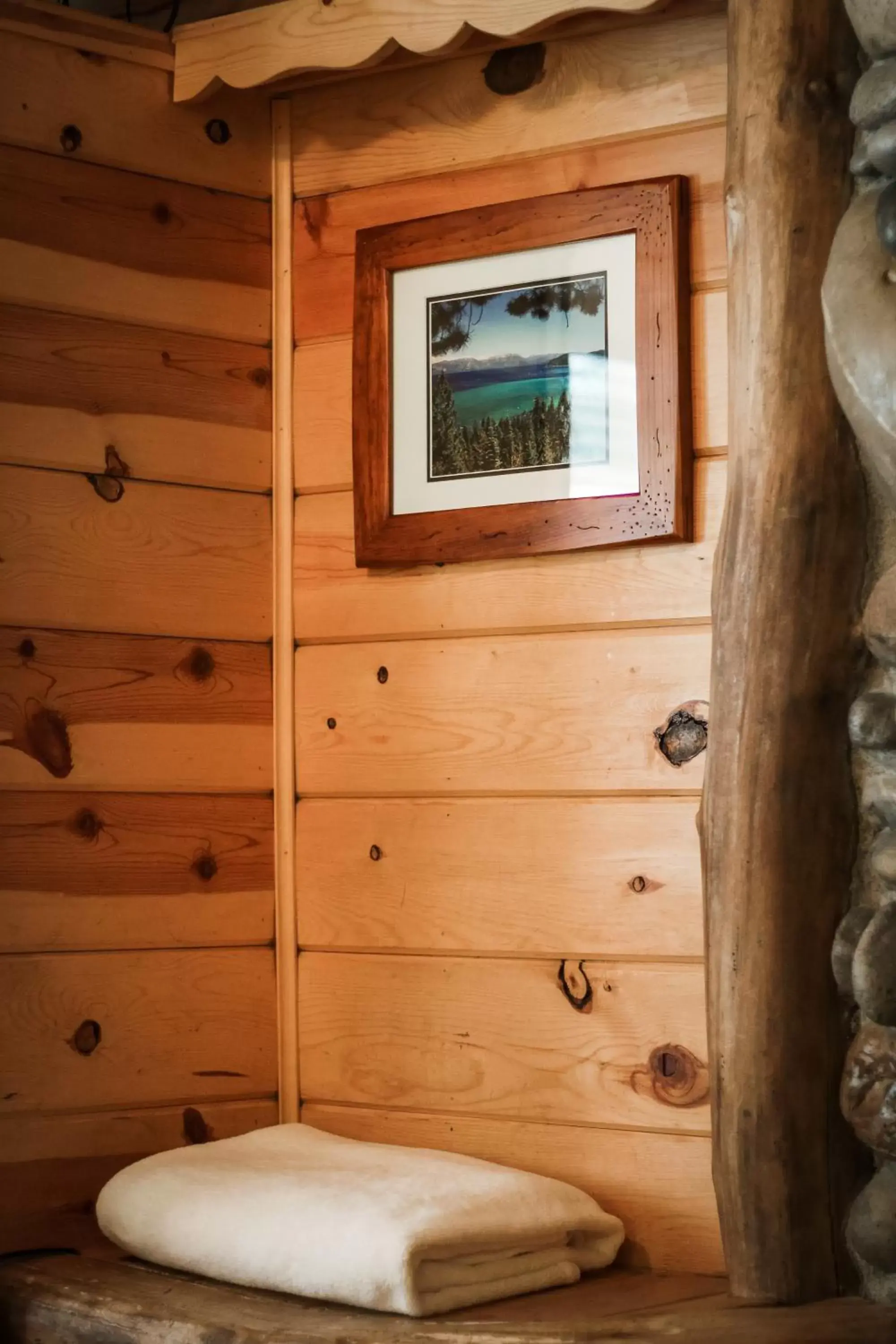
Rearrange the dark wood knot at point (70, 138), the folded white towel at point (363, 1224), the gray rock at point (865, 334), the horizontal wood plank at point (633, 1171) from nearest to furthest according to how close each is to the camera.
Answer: the gray rock at point (865, 334) < the folded white towel at point (363, 1224) < the horizontal wood plank at point (633, 1171) < the dark wood knot at point (70, 138)

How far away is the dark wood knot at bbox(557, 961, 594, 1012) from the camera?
1762 millimetres

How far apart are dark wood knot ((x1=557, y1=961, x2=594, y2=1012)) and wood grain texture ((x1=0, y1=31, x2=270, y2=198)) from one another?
3.45 ft

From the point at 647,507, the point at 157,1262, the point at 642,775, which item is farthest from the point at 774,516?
the point at 157,1262

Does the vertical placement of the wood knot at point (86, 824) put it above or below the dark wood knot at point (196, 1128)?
above

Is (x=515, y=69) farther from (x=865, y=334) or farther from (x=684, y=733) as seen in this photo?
(x=684, y=733)

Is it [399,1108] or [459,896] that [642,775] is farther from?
[399,1108]

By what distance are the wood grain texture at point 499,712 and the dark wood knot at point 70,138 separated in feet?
2.19

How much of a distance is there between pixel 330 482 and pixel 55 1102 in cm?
81

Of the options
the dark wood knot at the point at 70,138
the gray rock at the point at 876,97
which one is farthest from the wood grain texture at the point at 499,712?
the dark wood knot at the point at 70,138

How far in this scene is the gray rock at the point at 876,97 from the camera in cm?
141

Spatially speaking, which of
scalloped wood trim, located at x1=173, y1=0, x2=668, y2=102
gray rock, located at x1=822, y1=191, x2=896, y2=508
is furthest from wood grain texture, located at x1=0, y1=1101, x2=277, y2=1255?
scalloped wood trim, located at x1=173, y1=0, x2=668, y2=102

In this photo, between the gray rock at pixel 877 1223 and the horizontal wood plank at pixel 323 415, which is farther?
the horizontal wood plank at pixel 323 415

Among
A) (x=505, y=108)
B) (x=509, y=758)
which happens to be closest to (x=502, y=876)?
(x=509, y=758)

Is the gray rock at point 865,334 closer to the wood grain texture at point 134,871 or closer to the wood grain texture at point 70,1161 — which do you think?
the wood grain texture at point 134,871
